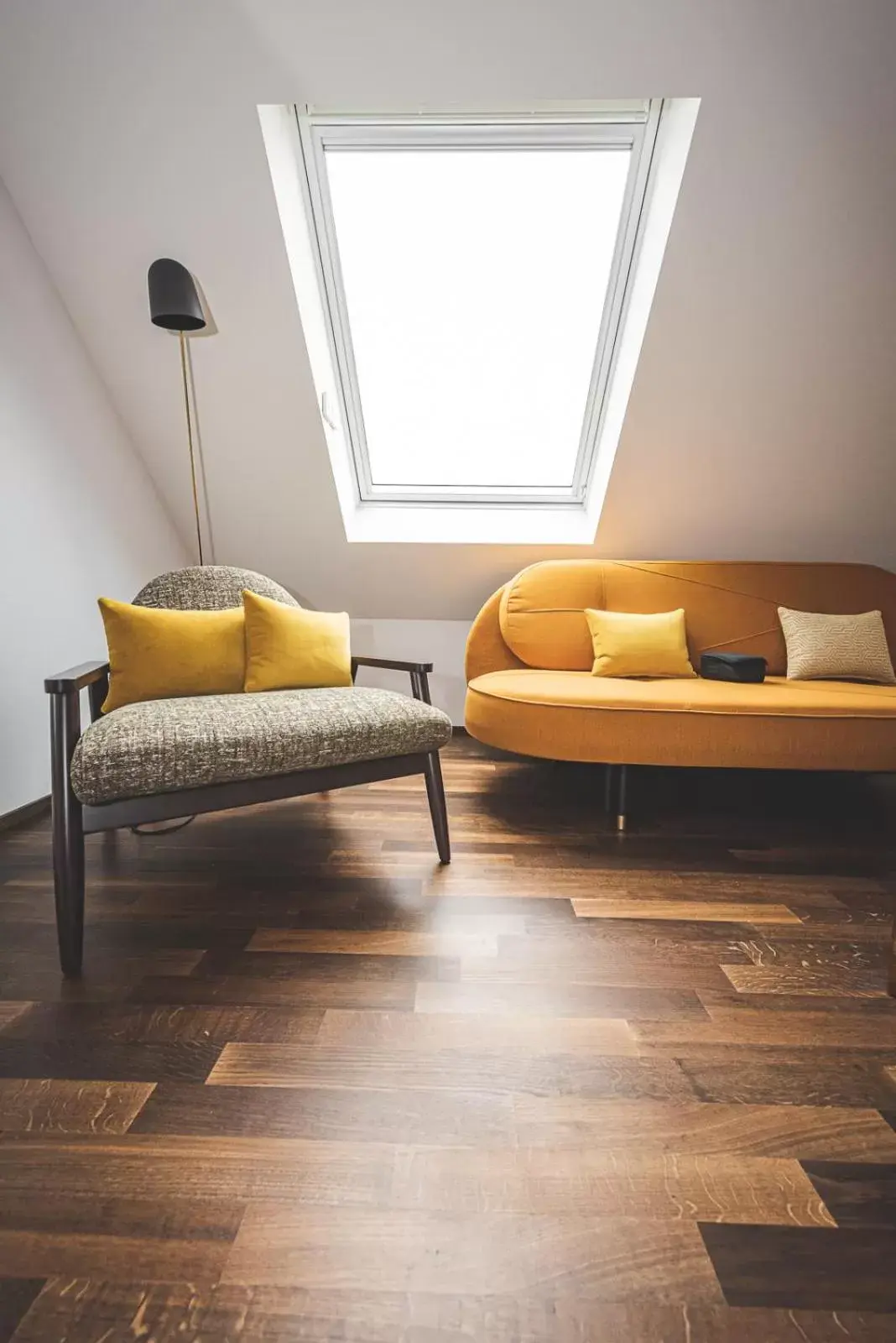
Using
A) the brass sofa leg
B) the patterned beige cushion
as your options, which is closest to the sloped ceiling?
the patterned beige cushion

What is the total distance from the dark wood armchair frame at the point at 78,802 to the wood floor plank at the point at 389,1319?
0.76 m

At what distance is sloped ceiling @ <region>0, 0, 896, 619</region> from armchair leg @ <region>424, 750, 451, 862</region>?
156 cm

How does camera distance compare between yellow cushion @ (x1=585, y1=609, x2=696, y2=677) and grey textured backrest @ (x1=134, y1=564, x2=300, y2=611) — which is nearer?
grey textured backrest @ (x1=134, y1=564, x2=300, y2=611)

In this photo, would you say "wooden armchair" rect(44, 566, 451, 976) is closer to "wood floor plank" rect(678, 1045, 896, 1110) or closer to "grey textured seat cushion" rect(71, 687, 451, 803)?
"grey textured seat cushion" rect(71, 687, 451, 803)

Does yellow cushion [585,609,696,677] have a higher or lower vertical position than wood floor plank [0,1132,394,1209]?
higher

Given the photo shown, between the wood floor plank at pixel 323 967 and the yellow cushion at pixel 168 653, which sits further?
the yellow cushion at pixel 168 653

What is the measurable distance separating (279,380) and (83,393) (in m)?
0.74

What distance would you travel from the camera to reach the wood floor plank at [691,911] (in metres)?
1.73

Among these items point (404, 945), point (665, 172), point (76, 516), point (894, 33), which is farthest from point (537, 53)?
point (404, 945)

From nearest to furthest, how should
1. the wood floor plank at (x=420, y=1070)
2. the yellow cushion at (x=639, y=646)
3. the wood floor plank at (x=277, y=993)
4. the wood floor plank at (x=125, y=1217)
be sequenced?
the wood floor plank at (x=125, y=1217)
the wood floor plank at (x=420, y=1070)
the wood floor plank at (x=277, y=993)
the yellow cushion at (x=639, y=646)

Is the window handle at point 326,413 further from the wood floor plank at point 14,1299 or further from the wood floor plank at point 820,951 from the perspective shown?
the wood floor plank at point 14,1299

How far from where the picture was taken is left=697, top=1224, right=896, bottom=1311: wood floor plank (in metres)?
0.80

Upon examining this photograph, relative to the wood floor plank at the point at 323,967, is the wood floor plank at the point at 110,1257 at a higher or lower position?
higher

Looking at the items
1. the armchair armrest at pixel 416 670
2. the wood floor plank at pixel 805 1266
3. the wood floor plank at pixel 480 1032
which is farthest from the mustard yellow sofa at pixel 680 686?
the wood floor plank at pixel 805 1266
